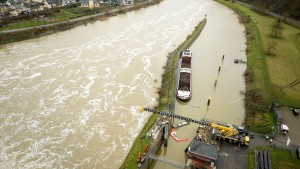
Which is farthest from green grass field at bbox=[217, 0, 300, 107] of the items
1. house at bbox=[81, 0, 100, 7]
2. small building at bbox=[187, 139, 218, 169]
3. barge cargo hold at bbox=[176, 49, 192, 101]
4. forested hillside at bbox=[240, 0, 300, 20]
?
house at bbox=[81, 0, 100, 7]

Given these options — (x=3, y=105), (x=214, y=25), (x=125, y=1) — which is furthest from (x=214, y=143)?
(x=125, y=1)

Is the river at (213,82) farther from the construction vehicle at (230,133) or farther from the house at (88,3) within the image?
the house at (88,3)

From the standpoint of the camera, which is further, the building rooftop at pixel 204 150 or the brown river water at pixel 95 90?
the brown river water at pixel 95 90

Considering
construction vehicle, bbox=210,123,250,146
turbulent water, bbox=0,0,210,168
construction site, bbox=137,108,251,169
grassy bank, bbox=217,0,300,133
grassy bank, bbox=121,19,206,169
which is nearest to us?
construction site, bbox=137,108,251,169

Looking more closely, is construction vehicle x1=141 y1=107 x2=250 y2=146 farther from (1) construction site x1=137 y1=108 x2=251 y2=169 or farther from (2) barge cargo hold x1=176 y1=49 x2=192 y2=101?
(2) barge cargo hold x1=176 y1=49 x2=192 y2=101

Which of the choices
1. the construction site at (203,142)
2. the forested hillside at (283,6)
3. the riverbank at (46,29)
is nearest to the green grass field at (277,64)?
the forested hillside at (283,6)

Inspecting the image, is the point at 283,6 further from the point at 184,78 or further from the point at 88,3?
the point at 88,3
